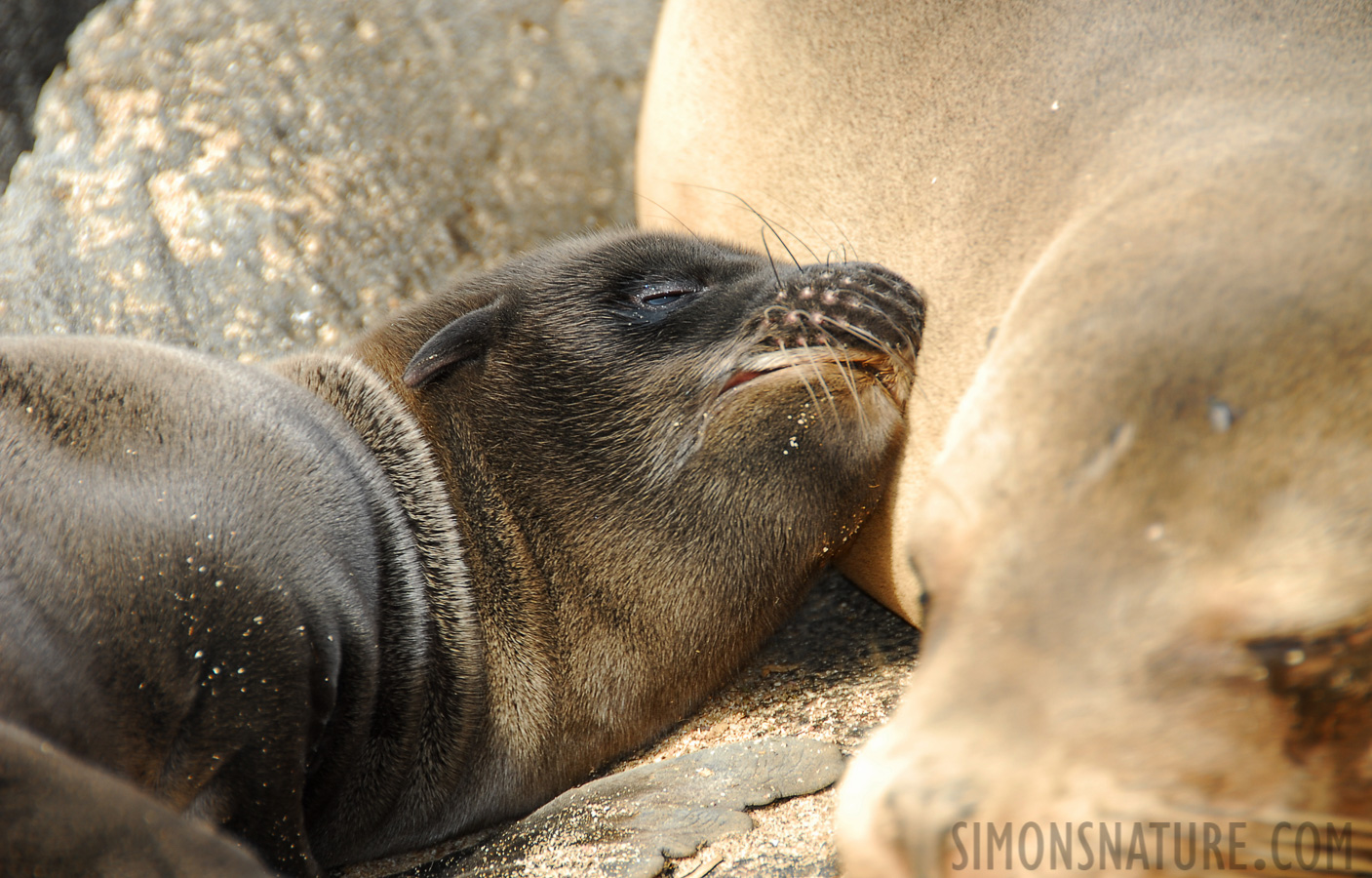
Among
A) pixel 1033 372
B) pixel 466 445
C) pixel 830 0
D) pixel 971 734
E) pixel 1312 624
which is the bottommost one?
pixel 466 445

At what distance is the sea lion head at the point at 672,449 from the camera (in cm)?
243

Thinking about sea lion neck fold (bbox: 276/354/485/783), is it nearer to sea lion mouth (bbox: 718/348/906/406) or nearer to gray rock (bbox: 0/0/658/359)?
sea lion mouth (bbox: 718/348/906/406)

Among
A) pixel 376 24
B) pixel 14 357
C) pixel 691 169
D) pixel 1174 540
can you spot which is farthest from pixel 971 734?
pixel 376 24

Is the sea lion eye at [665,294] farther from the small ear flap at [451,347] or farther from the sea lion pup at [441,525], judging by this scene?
the small ear flap at [451,347]

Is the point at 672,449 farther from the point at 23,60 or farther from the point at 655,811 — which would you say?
the point at 23,60

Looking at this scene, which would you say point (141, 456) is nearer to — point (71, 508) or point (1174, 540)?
point (71, 508)

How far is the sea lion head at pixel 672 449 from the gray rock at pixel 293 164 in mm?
1099

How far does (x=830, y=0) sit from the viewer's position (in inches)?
108

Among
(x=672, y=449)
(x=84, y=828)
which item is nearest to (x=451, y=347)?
(x=672, y=449)

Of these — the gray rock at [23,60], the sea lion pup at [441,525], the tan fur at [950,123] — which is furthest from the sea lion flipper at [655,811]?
the gray rock at [23,60]

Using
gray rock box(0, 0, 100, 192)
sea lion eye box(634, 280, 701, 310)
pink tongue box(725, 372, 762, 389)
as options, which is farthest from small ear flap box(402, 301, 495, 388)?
gray rock box(0, 0, 100, 192)

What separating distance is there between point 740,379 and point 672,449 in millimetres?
208

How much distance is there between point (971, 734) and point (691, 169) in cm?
222

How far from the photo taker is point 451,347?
102 inches
